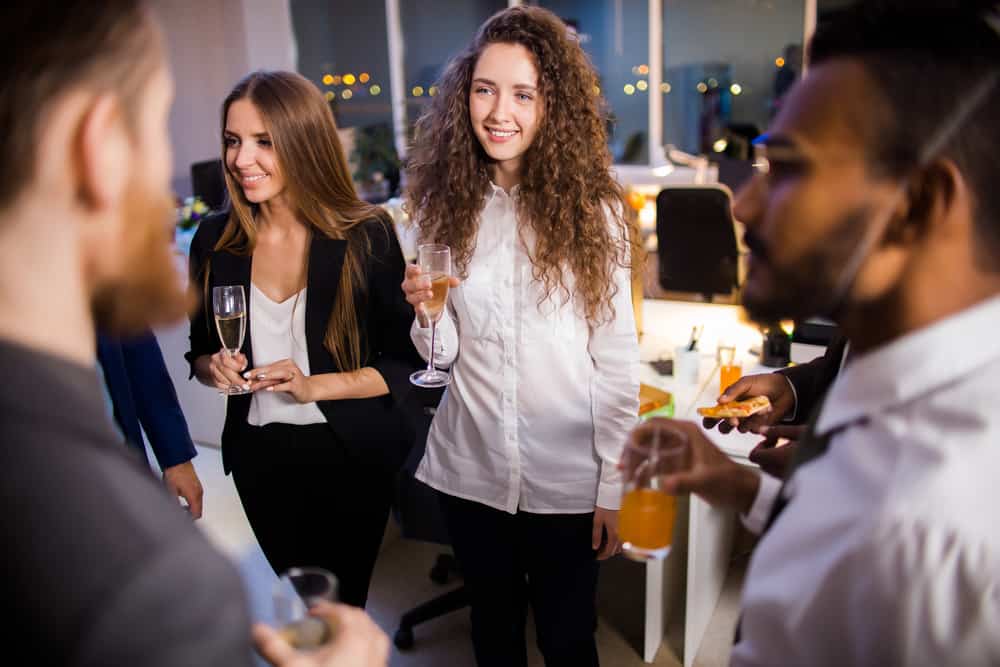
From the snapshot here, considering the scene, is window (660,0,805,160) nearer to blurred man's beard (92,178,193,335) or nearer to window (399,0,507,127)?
window (399,0,507,127)

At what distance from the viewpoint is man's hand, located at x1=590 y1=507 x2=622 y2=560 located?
1.74 m

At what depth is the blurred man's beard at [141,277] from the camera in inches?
26.8

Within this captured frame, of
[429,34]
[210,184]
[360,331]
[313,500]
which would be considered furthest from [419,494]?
[429,34]

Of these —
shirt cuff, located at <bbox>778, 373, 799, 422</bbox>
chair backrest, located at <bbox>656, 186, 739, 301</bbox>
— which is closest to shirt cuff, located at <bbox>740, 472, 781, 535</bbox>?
shirt cuff, located at <bbox>778, 373, 799, 422</bbox>

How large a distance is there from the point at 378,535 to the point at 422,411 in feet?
2.57

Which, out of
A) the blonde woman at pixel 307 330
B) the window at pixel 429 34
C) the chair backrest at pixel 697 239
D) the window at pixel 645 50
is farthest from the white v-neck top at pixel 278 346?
the window at pixel 429 34

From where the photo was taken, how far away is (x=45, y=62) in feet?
2.04

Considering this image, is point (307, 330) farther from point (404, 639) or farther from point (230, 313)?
point (404, 639)

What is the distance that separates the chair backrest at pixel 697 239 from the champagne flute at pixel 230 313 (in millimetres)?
3317

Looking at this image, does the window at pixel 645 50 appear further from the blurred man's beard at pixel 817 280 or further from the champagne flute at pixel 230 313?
the blurred man's beard at pixel 817 280

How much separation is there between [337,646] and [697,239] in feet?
13.7

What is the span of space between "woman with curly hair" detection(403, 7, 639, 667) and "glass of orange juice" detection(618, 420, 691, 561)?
47 centimetres

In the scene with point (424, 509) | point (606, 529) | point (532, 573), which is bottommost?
point (424, 509)

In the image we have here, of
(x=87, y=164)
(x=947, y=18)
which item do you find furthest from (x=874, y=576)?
(x=87, y=164)
